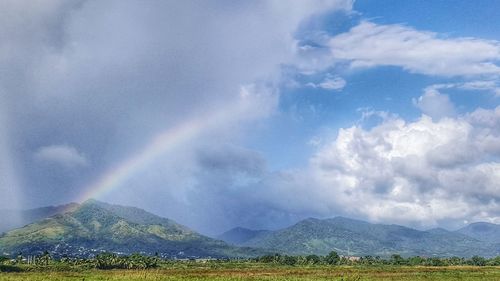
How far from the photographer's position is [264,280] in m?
97.3

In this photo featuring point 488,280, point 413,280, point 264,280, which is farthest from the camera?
point 413,280

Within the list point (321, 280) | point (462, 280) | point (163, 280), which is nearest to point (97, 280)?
point (163, 280)

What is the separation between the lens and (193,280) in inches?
3863

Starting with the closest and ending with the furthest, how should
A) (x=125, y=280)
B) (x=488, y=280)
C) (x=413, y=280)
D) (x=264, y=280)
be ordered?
1. (x=125, y=280)
2. (x=264, y=280)
3. (x=488, y=280)
4. (x=413, y=280)

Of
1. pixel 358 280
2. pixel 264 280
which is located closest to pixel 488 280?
pixel 358 280

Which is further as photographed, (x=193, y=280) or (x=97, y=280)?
(x=193, y=280)

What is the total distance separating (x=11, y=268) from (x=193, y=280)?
11807 centimetres

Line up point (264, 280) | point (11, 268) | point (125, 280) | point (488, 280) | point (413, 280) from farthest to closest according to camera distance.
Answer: point (11, 268) → point (413, 280) → point (488, 280) → point (264, 280) → point (125, 280)

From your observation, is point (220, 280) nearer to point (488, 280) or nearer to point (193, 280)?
point (193, 280)

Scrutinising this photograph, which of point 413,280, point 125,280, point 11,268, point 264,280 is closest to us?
A: point 125,280

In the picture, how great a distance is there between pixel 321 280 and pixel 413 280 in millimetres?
30022

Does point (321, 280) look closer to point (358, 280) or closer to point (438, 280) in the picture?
point (358, 280)

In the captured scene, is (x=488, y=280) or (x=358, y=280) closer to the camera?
(x=358, y=280)

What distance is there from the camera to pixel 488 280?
111375 mm
